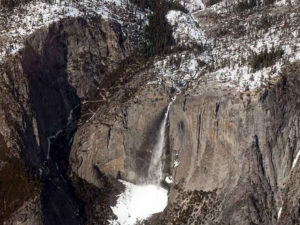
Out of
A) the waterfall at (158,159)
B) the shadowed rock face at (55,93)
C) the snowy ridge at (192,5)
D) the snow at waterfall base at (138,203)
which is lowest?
the snow at waterfall base at (138,203)

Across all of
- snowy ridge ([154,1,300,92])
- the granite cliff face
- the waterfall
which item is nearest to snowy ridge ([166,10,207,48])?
snowy ridge ([154,1,300,92])

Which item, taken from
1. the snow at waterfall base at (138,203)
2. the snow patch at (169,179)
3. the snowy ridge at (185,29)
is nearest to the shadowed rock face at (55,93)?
the snow at waterfall base at (138,203)

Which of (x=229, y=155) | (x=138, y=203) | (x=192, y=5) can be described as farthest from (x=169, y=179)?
(x=192, y=5)

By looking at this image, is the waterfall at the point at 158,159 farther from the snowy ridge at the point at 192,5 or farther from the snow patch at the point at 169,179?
the snowy ridge at the point at 192,5

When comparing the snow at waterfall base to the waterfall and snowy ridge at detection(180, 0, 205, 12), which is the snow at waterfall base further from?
snowy ridge at detection(180, 0, 205, 12)

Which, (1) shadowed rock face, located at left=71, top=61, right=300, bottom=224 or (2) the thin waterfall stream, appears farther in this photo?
(2) the thin waterfall stream

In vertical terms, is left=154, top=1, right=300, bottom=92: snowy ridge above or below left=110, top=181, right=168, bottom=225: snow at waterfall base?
above

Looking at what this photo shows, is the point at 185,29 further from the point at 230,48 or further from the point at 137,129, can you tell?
the point at 137,129

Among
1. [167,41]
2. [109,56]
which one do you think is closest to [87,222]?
[109,56]
